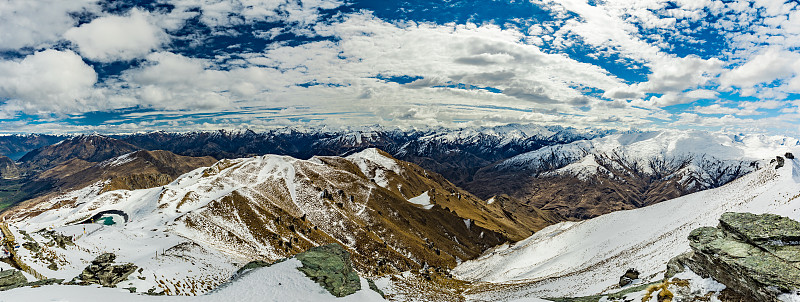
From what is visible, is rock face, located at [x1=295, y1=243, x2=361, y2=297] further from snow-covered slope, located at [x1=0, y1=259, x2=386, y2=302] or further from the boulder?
the boulder

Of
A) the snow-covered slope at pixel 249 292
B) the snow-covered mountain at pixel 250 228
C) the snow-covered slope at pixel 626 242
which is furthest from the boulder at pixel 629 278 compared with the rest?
the snow-covered mountain at pixel 250 228

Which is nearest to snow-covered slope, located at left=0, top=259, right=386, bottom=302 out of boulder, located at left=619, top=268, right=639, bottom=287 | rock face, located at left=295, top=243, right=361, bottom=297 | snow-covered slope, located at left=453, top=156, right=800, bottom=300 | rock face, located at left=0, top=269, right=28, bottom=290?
rock face, located at left=295, top=243, right=361, bottom=297

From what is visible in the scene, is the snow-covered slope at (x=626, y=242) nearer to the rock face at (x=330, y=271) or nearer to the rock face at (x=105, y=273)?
the rock face at (x=330, y=271)

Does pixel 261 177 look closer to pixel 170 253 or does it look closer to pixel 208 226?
pixel 208 226

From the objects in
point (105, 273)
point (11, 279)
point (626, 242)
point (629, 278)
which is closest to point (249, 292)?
point (105, 273)

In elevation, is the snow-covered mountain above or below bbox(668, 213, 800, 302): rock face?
below

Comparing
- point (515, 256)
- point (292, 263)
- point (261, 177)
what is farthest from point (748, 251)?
point (261, 177)
